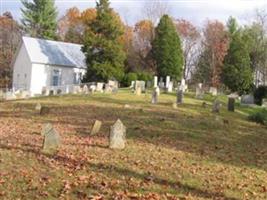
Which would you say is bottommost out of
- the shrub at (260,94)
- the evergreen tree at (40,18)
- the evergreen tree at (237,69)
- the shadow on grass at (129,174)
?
the shadow on grass at (129,174)

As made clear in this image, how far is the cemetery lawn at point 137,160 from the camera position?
8.93 meters

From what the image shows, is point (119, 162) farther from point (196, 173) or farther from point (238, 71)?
point (238, 71)

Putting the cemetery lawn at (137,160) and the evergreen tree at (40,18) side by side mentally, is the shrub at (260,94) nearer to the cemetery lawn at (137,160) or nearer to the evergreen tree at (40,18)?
the cemetery lawn at (137,160)

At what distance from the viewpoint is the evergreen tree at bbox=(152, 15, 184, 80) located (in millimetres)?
53125

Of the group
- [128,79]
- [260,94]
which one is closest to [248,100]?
[260,94]

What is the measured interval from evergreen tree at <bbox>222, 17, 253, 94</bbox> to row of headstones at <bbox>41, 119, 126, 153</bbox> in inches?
1587

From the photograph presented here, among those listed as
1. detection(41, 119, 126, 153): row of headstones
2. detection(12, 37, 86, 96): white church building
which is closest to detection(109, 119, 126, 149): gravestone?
detection(41, 119, 126, 153): row of headstones

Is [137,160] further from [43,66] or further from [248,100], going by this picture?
[43,66]

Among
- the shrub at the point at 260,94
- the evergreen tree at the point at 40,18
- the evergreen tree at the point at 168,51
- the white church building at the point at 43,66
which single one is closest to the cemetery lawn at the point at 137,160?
the shrub at the point at 260,94

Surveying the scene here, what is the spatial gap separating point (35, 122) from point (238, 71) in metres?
39.1

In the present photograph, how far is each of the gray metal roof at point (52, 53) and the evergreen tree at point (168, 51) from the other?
8.90 m

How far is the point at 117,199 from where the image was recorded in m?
8.27

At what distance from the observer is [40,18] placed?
238ft

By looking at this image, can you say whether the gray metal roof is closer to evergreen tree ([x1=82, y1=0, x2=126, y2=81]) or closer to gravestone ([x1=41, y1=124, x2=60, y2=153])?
evergreen tree ([x1=82, y1=0, x2=126, y2=81])
